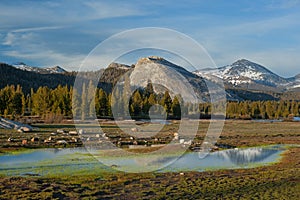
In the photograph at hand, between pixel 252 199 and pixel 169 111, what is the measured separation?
103 meters

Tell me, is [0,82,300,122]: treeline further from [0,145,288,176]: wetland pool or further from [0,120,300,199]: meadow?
[0,120,300,199]: meadow

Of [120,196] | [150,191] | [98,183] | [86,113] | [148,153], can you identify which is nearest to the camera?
[120,196]

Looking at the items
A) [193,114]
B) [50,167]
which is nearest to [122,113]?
[193,114]

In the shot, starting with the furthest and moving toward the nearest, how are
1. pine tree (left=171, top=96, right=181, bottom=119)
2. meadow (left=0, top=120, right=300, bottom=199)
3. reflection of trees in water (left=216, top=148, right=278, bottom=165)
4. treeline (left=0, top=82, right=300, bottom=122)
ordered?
pine tree (left=171, top=96, right=181, bottom=119) → treeline (left=0, top=82, right=300, bottom=122) → reflection of trees in water (left=216, top=148, right=278, bottom=165) → meadow (left=0, top=120, right=300, bottom=199)

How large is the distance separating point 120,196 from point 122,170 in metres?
8.91

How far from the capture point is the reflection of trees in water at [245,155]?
128 ft

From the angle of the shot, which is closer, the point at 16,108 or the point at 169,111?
the point at 16,108

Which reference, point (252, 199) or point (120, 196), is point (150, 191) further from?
point (252, 199)

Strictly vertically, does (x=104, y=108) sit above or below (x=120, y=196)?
above

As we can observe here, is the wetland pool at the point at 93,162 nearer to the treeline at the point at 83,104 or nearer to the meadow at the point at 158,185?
the meadow at the point at 158,185

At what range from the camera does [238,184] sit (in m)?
26.3

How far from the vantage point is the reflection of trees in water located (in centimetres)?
3912

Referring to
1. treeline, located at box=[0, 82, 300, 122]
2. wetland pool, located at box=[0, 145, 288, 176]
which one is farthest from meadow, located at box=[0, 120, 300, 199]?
treeline, located at box=[0, 82, 300, 122]

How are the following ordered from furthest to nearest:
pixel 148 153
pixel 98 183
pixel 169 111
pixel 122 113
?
pixel 169 111 < pixel 122 113 < pixel 148 153 < pixel 98 183
